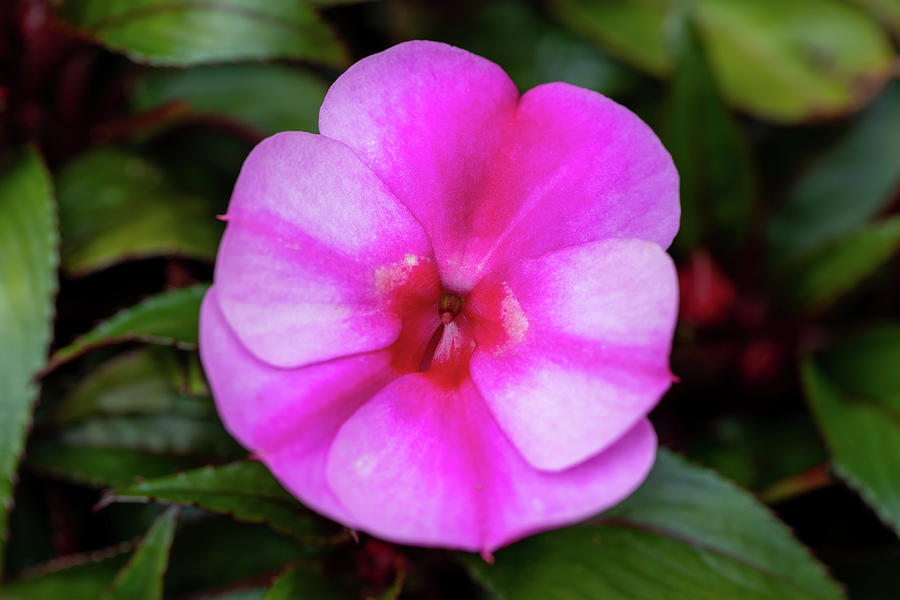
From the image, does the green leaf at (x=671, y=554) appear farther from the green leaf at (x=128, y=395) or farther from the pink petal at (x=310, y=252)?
the green leaf at (x=128, y=395)

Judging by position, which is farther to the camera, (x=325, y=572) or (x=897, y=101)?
(x=897, y=101)

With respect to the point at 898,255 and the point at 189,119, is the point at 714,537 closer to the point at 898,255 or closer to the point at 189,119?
the point at 898,255

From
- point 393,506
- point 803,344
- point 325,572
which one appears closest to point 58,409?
point 325,572

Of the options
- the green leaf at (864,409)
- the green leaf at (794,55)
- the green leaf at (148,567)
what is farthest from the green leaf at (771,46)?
the green leaf at (148,567)

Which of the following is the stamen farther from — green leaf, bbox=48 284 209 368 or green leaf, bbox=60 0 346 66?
green leaf, bbox=60 0 346 66

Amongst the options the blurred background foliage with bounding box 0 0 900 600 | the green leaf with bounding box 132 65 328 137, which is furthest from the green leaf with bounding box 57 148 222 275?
the green leaf with bounding box 132 65 328 137

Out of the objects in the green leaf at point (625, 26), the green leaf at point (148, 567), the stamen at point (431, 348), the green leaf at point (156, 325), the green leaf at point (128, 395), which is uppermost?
the green leaf at point (625, 26)
